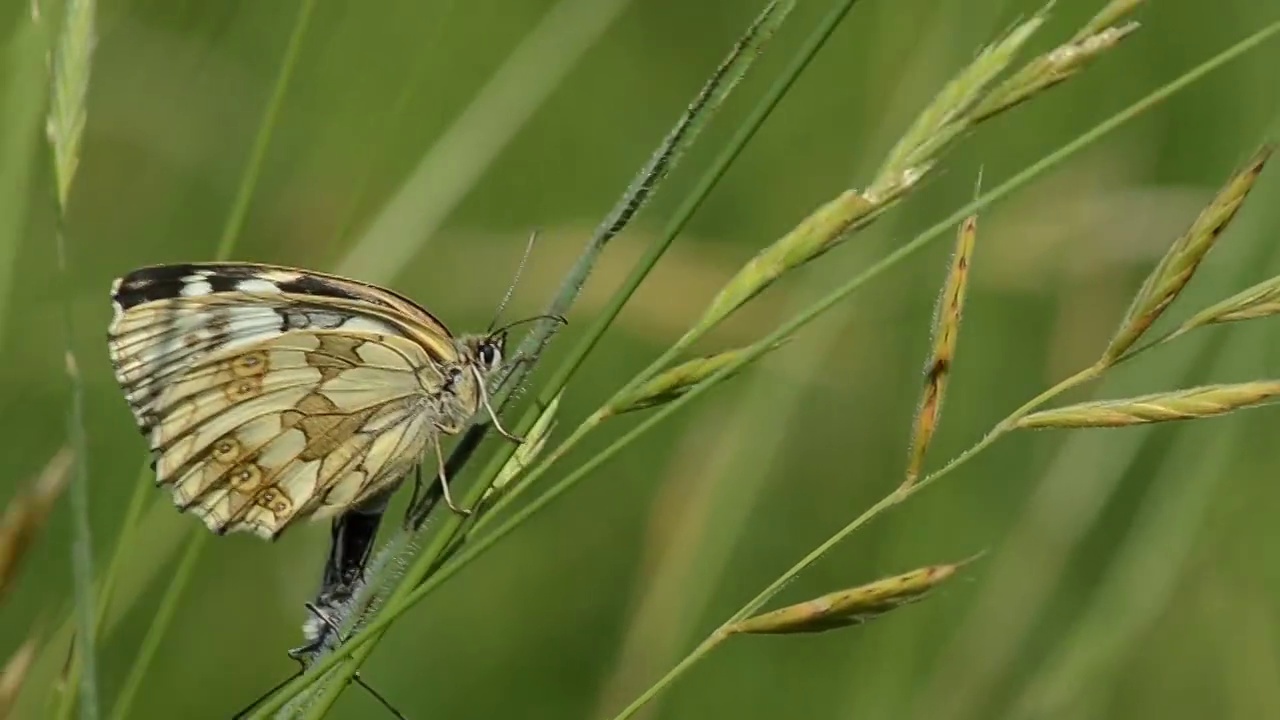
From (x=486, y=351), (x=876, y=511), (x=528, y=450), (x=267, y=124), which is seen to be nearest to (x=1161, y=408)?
(x=876, y=511)

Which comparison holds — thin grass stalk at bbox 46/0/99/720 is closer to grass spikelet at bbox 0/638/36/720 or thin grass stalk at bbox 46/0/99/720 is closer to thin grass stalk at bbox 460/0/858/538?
grass spikelet at bbox 0/638/36/720

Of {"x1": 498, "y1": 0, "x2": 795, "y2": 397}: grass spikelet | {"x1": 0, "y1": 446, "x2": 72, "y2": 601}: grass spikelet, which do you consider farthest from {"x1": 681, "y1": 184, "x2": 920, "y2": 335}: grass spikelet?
{"x1": 0, "y1": 446, "x2": 72, "y2": 601}: grass spikelet

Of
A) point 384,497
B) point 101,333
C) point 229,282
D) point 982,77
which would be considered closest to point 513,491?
point 982,77

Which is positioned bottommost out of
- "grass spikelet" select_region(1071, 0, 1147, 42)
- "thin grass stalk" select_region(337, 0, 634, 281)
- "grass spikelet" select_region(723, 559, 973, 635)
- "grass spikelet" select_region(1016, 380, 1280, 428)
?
"grass spikelet" select_region(723, 559, 973, 635)

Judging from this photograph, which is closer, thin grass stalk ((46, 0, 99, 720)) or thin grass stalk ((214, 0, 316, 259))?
thin grass stalk ((46, 0, 99, 720))

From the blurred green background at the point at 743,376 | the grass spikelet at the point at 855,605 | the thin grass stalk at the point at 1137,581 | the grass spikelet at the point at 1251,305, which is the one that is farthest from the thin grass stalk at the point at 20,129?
the thin grass stalk at the point at 1137,581

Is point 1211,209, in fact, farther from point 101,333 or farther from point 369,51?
point 101,333

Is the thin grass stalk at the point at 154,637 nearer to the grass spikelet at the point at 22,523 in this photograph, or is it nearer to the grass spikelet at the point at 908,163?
the grass spikelet at the point at 22,523
